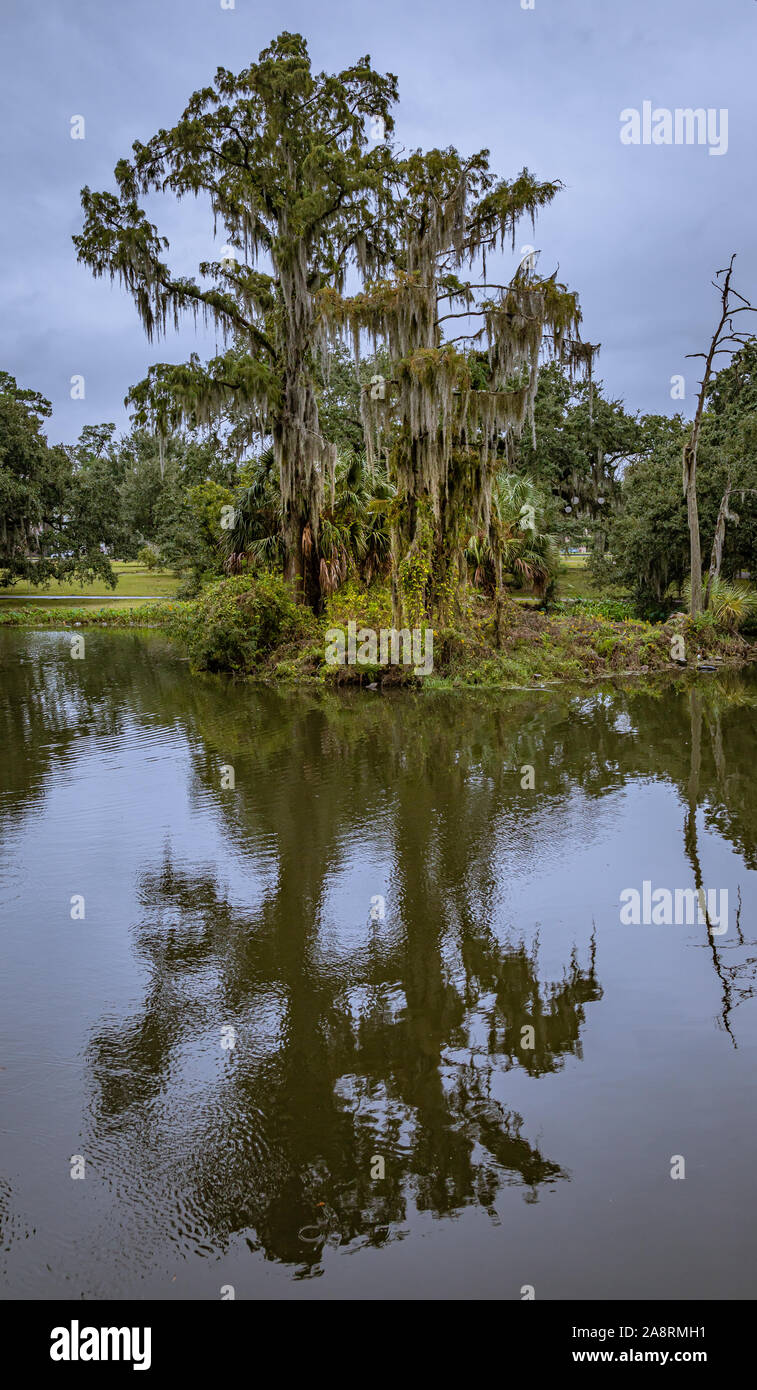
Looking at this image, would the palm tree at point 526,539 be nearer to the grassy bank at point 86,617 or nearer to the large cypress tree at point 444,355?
the large cypress tree at point 444,355

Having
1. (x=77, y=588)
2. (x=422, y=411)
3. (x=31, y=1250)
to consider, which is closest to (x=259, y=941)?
(x=31, y=1250)

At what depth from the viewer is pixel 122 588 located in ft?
166

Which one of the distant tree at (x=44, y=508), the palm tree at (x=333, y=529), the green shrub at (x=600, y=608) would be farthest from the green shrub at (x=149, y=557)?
the palm tree at (x=333, y=529)

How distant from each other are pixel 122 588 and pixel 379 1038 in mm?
48833

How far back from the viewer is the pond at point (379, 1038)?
11.4 ft

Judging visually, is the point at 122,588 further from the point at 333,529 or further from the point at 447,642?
the point at 447,642

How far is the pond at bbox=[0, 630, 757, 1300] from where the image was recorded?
11.4 feet

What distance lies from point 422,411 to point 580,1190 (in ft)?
49.6

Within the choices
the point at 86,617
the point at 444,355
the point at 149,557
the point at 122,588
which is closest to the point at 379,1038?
the point at 444,355

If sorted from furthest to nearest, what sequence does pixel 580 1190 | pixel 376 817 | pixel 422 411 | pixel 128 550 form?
pixel 128 550 → pixel 422 411 → pixel 376 817 → pixel 580 1190
